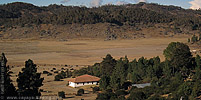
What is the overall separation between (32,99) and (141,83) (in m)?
18.8

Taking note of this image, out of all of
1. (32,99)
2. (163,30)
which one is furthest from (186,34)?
(32,99)

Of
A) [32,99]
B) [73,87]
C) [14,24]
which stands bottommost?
[73,87]

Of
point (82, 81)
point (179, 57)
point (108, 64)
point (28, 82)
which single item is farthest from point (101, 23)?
point (28, 82)

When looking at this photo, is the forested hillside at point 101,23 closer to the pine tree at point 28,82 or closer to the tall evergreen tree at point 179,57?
the tall evergreen tree at point 179,57

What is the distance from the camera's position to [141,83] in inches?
1439

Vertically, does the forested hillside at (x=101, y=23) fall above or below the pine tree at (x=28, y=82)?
above

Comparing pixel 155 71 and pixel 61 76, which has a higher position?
pixel 155 71

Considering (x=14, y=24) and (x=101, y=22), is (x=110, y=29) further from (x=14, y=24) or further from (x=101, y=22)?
(x=14, y=24)

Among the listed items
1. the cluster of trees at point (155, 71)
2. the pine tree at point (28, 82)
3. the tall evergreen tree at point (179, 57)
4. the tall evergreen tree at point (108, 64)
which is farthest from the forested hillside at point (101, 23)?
the pine tree at point (28, 82)

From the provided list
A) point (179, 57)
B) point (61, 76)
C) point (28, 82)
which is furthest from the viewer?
point (61, 76)

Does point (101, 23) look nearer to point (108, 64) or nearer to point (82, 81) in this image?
point (108, 64)

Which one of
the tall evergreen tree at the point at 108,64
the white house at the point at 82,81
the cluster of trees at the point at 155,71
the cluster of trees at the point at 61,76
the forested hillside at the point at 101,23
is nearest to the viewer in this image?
the cluster of trees at the point at 155,71

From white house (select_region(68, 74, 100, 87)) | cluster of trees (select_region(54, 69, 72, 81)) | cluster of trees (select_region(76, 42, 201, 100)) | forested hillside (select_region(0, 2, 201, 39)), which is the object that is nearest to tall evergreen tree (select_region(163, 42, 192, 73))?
cluster of trees (select_region(76, 42, 201, 100))

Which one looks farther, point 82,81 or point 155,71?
point 82,81
